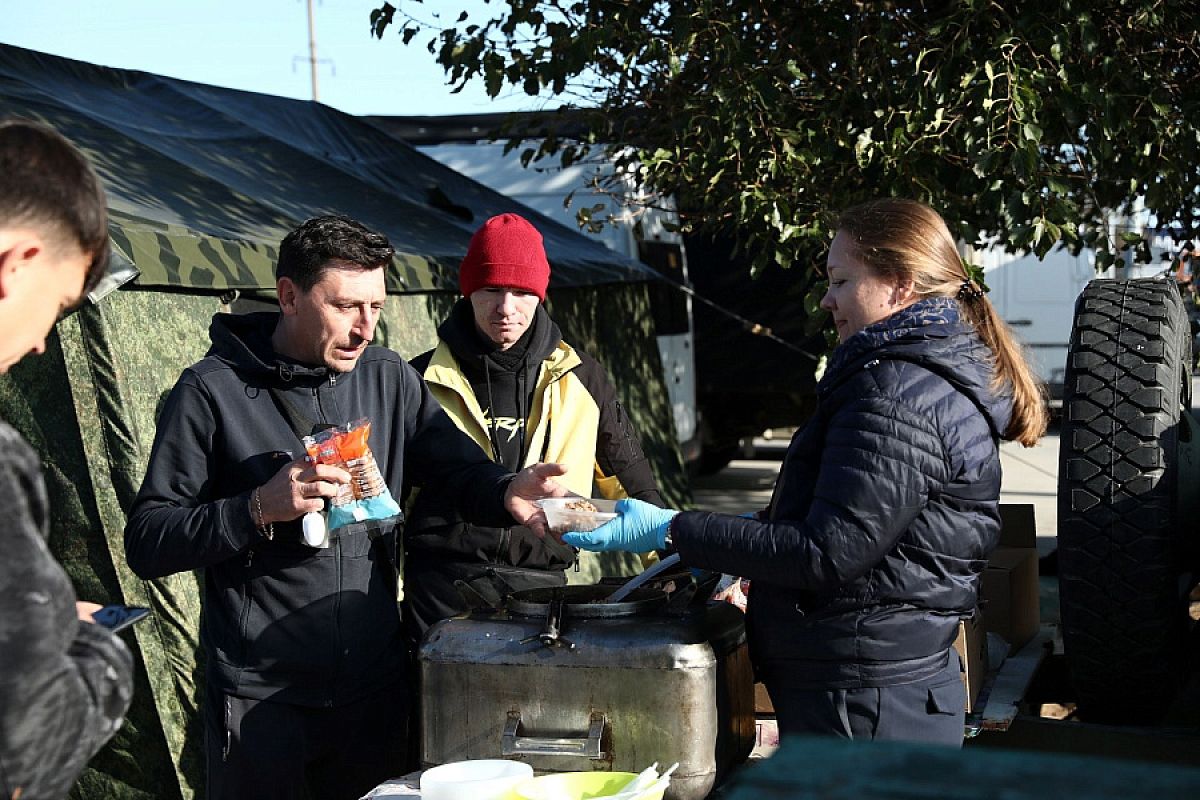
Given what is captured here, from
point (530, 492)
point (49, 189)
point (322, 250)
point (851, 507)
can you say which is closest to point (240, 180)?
point (322, 250)

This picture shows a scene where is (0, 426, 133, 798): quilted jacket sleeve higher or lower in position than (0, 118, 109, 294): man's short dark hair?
lower

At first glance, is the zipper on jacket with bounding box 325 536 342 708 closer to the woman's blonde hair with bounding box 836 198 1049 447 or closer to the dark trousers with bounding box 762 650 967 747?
the dark trousers with bounding box 762 650 967 747

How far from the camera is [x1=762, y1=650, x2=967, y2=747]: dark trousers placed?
234 cm

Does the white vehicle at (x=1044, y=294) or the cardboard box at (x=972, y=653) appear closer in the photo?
the cardboard box at (x=972, y=653)

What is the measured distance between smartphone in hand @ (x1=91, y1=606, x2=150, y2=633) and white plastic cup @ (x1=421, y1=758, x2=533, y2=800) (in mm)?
527

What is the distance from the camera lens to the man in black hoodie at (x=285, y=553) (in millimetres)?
2551

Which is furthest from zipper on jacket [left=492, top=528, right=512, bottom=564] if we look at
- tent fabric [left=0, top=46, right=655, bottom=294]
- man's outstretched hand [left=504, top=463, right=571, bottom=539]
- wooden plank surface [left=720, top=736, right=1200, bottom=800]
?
wooden plank surface [left=720, top=736, right=1200, bottom=800]

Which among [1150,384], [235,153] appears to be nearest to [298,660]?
[1150,384]

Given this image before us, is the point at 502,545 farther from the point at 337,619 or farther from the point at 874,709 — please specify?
the point at 874,709

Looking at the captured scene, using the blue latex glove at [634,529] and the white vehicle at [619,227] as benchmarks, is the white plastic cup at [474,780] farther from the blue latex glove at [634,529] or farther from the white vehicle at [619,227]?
the white vehicle at [619,227]

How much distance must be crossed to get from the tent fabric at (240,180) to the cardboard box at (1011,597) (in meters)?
2.47

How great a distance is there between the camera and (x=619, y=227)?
8672mm


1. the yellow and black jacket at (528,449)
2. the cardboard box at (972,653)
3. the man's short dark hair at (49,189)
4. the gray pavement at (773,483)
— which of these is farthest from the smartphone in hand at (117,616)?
the gray pavement at (773,483)

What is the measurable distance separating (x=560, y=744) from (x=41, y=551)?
1165mm
